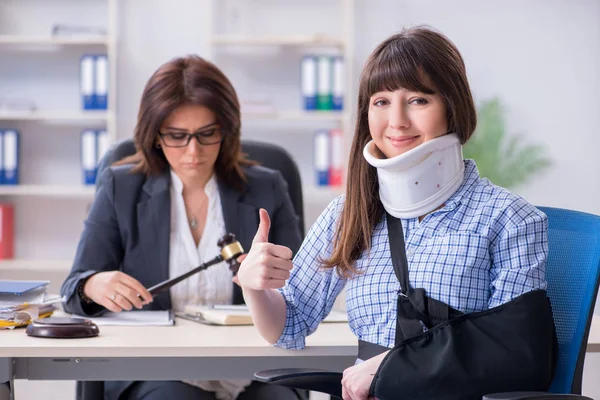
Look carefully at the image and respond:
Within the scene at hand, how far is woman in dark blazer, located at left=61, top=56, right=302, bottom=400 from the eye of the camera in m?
2.35

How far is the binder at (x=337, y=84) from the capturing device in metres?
4.53

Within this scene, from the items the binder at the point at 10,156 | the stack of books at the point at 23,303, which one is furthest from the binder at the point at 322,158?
the stack of books at the point at 23,303

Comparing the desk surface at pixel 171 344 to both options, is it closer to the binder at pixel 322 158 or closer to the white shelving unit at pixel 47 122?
the binder at pixel 322 158

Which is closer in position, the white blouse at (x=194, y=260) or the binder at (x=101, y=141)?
the white blouse at (x=194, y=260)

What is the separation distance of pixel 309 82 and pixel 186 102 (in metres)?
2.25

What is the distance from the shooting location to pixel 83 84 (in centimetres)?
454

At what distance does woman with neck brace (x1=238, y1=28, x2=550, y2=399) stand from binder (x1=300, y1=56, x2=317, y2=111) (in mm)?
2778

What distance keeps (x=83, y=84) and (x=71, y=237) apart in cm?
93

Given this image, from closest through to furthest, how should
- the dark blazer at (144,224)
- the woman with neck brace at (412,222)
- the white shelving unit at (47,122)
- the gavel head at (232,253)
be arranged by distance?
1. the woman with neck brace at (412,222)
2. the gavel head at (232,253)
3. the dark blazer at (144,224)
4. the white shelving unit at (47,122)

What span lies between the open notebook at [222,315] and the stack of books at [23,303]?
1.14 feet

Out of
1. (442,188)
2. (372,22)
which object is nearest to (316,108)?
(372,22)

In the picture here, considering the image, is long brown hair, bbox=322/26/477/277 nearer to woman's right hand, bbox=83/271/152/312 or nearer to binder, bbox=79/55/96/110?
woman's right hand, bbox=83/271/152/312

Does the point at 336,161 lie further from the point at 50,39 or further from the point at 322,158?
the point at 50,39

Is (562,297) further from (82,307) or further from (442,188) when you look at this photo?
(82,307)
